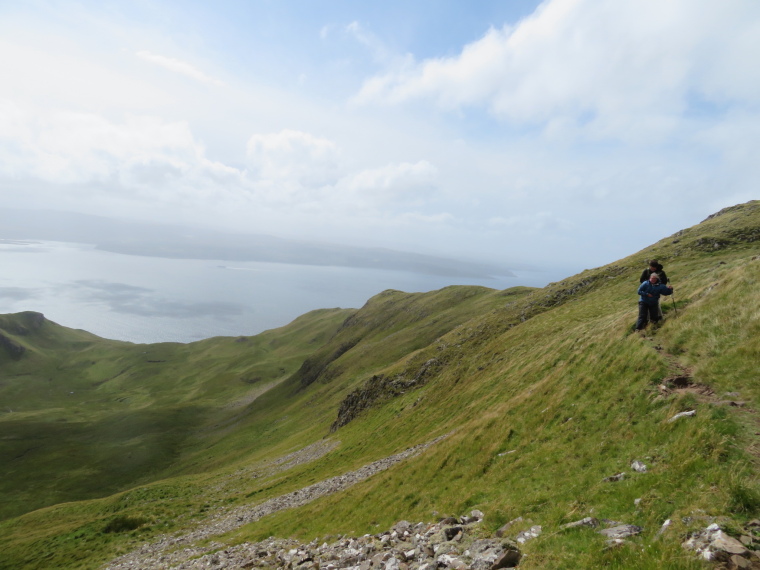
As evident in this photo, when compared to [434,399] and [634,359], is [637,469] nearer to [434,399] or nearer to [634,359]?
[634,359]

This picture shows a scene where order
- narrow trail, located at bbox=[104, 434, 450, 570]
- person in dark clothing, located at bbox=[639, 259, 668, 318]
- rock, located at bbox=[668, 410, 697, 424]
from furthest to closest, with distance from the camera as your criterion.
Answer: narrow trail, located at bbox=[104, 434, 450, 570] → person in dark clothing, located at bbox=[639, 259, 668, 318] → rock, located at bbox=[668, 410, 697, 424]

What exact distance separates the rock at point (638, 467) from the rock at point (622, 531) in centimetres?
302

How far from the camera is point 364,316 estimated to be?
150000 millimetres

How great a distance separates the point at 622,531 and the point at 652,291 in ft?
49.9

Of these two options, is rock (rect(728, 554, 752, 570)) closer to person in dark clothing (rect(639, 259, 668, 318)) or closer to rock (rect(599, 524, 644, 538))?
rock (rect(599, 524, 644, 538))

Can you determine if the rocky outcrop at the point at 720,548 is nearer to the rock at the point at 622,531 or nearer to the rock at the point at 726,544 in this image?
the rock at the point at 726,544

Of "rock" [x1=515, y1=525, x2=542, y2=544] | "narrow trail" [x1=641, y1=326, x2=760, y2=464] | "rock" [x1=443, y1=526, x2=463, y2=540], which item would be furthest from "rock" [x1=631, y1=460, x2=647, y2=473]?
"rock" [x1=443, y1=526, x2=463, y2=540]

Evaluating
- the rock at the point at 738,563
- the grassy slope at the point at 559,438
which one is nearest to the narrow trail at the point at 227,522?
the grassy slope at the point at 559,438

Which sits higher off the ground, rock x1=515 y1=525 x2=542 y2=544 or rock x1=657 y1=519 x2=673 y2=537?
rock x1=657 y1=519 x2=673 y2=537

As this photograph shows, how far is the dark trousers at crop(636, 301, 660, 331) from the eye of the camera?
2019 centimetres

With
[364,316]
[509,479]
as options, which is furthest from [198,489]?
[364,316]

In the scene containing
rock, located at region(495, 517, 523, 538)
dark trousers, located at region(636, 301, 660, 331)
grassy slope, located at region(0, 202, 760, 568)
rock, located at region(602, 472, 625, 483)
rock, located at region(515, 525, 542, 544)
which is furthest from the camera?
dark trousers, located at region(636, 301, 660, 331)

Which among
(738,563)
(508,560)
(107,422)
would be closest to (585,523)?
(508,560)

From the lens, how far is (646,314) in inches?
803
